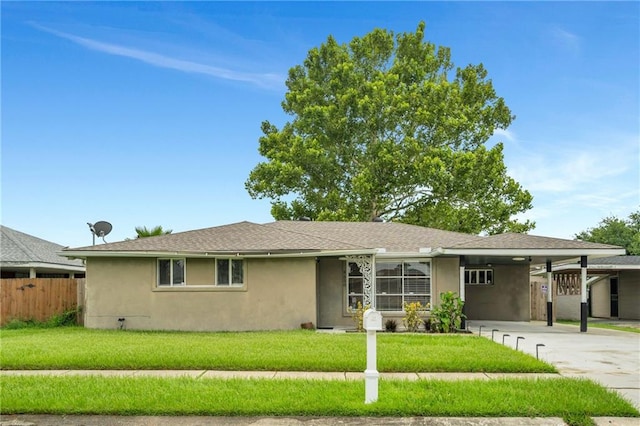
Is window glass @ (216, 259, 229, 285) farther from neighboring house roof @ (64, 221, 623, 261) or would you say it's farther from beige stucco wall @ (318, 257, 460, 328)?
beige stucco wall @ (318, 257, 460, 328)

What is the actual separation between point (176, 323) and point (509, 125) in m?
29.1

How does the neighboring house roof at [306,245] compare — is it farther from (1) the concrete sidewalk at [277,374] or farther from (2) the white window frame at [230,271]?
(1) the concrete sidewalk at [277,374]

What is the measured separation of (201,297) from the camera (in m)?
18.4

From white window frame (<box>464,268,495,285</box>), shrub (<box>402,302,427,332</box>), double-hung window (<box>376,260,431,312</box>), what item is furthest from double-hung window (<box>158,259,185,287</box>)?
white window frame (<box>464,268,495,285</box>)

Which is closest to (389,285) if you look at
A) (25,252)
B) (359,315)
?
(359,315)

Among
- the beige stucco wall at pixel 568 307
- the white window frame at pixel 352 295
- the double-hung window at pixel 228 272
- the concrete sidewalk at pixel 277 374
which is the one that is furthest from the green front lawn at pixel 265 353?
the beige stucco wall at pixel 568 307

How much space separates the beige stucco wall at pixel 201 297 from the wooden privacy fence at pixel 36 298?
2401 millimetres

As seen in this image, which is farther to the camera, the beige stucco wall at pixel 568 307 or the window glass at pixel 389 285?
the beige stucco wall at pixel 568 307

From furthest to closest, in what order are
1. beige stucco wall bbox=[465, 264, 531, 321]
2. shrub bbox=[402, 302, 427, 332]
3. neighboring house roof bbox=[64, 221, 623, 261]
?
1. beige stucco wall bbox=[465, 264, 531, 321]
2. shrub bbox=[402, 302, 427, 332]
3. neighboring house roof bbox=[64, 221, 623, 261]

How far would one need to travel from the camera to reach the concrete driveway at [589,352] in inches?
386

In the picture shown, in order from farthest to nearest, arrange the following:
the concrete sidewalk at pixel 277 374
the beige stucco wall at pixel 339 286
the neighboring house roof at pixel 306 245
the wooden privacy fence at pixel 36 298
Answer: the wooden privacy fence at pixel 36 298 < the beige stucco wall at pixel 339 286 < the neighboring house roof at pixel 306 245 < the concrete sidewalk at pixel 277 374

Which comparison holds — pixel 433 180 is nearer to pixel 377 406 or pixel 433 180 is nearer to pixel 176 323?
pixel 176 323

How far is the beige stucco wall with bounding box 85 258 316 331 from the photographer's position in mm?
18281

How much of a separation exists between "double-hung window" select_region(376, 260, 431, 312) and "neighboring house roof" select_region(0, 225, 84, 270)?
12.8m
